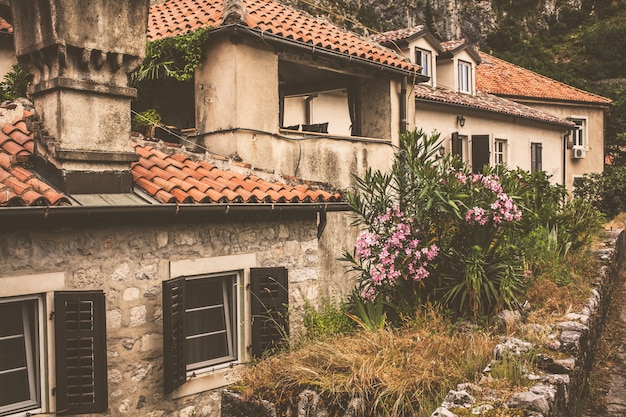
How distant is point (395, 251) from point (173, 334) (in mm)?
2772

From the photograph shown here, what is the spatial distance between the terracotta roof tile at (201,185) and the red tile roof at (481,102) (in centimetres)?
970

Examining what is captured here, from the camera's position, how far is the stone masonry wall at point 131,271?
6387 mm

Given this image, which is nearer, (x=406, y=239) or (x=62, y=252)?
(x=62, y=252)

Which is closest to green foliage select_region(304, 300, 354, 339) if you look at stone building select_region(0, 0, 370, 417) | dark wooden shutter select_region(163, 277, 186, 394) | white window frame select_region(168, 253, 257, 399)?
stone building select_region(0, 0, 370, 417)

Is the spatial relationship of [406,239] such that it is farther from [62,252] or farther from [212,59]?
[212,59]

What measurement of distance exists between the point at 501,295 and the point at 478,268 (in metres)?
0.46

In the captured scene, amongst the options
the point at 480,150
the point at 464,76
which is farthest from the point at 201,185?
the point at 464,76

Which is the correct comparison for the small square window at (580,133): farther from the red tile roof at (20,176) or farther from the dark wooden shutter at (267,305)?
the red tile roof at (20,176)

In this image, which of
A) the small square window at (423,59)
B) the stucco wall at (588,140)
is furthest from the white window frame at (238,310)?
the stucco wall at (588,140)

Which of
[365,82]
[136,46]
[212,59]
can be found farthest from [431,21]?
[136,46]

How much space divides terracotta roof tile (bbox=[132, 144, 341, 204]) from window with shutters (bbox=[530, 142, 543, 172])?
16785 millimetres

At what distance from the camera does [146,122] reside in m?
10.5

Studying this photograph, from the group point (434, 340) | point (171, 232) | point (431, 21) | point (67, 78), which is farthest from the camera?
point (431, 21)

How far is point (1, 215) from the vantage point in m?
5.82
